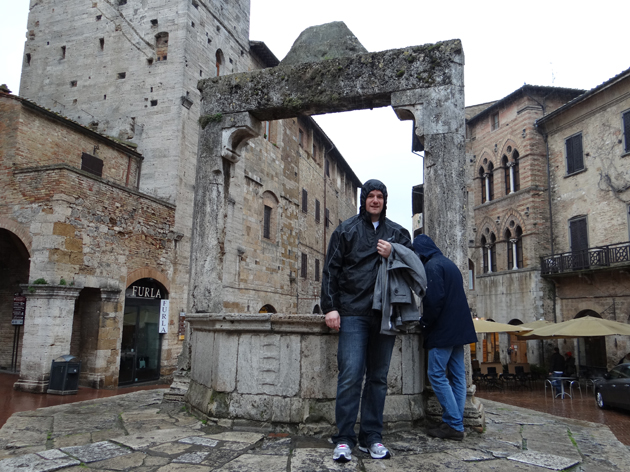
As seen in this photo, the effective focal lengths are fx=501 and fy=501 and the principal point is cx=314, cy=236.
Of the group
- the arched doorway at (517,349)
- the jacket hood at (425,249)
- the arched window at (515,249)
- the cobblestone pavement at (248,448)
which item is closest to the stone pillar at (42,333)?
the cobblestone pavement at (248,448)

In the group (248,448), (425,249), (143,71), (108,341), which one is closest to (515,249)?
(143,71)

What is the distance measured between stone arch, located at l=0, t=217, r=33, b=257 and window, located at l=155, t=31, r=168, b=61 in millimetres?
7920

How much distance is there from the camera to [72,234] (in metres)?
12.7

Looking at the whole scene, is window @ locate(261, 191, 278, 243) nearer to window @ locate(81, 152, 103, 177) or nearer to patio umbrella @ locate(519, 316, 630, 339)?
window @ locate(81, 152, 103, 177)

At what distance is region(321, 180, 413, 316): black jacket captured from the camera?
4.16 m

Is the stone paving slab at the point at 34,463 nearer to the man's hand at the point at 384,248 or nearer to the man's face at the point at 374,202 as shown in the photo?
the man's hand at the point at 384,248

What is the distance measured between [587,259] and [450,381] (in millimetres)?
18705

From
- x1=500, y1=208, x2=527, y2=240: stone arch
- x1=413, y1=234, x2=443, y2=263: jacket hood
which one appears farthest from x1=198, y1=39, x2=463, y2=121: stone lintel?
x1=500, y1=208, x2=527, y2=240: stone arch

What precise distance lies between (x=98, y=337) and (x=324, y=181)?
19.3 m

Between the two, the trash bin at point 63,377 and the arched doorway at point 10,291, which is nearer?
the trash bin at point 63,377

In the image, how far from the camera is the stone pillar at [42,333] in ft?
38.8

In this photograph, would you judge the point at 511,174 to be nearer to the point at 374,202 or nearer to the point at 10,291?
the point at 10,291

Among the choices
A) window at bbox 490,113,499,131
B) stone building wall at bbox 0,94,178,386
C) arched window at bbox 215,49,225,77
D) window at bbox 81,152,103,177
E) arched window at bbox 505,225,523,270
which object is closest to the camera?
stone building wall at bbox 0,94,178,386

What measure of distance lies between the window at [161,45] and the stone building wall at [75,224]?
154 inches
